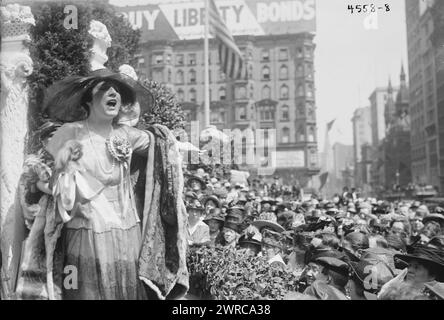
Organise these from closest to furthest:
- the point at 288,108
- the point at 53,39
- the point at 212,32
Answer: the point at 53,39 → the point at 212,32 → the point at 288,108

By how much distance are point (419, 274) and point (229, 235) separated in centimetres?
293

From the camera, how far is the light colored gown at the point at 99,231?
433 cm

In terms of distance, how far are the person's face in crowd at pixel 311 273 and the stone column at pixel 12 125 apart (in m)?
2.82

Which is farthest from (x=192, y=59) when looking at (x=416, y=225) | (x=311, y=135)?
(x=416, y=225)

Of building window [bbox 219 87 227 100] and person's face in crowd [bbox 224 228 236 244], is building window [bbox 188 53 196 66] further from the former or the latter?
person's face in crowd [bbox 224 228 236 244]

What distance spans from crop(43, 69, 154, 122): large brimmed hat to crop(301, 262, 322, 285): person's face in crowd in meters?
2.44

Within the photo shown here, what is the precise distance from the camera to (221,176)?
13.0 m

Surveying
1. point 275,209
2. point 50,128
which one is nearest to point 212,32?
point 275,209

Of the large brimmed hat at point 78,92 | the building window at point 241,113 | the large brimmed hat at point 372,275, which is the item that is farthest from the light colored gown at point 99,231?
the building window at point 241,113

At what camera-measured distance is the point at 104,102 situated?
4500 mm

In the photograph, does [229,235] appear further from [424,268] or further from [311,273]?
[424,268]

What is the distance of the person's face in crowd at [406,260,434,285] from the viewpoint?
15.0 feet

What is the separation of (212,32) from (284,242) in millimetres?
4339
